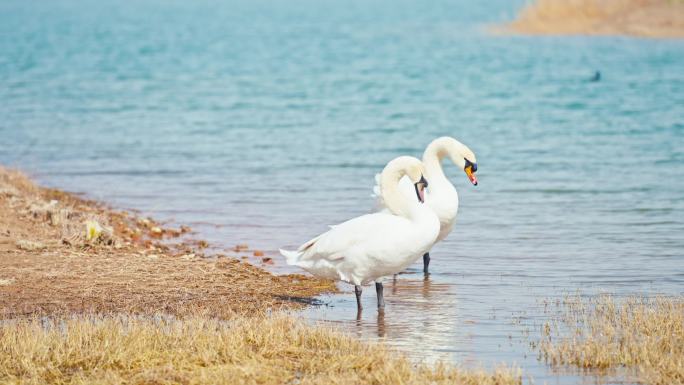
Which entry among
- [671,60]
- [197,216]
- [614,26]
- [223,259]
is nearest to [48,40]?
[614,26]

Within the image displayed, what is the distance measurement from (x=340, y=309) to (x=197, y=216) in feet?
20.4

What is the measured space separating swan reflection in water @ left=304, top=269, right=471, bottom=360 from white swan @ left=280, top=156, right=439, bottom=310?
24 cm

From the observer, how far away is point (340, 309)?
10.0 metres

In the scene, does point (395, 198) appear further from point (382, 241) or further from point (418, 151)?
point (418, 151)

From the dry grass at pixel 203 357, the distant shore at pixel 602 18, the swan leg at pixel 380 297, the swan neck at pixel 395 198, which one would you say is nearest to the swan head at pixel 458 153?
the swan neck at pixel 395 198

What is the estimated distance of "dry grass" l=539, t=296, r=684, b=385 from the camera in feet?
25.1

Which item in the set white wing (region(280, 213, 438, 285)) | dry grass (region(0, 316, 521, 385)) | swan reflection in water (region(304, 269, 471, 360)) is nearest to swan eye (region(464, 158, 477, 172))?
swan reflection in water (region(304, 269, 471, 360))

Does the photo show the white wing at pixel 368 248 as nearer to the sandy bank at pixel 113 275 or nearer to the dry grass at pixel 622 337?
the sandy bank at pixel 113 275

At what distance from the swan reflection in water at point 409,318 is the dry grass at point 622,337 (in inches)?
33.2

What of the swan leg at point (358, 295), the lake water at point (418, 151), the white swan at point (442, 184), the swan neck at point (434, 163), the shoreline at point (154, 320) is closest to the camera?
the shoreline at point (154, 320)

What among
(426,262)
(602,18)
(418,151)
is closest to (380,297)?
(426,262)

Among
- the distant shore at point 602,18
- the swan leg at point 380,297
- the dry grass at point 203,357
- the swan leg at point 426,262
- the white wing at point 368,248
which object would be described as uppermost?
the distant shore at point 602,18

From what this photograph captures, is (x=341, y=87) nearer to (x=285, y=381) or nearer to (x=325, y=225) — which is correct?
(x=325, y=225)

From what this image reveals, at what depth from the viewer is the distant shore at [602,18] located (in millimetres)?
49000
